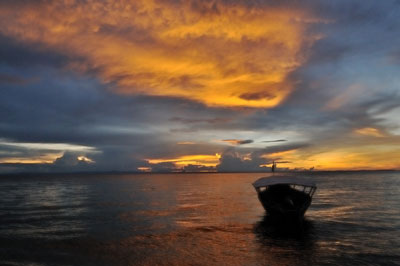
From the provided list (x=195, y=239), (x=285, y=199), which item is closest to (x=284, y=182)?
(x=285, y=199)

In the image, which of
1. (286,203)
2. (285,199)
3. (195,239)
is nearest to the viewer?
(195,239)

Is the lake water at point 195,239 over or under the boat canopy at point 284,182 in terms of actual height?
under

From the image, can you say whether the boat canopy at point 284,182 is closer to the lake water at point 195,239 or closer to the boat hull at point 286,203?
the boat hull at point 286,203

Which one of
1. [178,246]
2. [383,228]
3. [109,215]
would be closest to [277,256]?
[178,246]

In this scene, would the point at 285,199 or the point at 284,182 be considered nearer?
the point at 285,199

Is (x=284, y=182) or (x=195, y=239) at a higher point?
(x=284, y=182)

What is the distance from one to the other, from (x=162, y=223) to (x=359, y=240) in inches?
796

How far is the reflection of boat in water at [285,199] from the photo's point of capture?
118ft

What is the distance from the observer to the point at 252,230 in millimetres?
33031

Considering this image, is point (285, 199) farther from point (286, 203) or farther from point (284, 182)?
point (284, 182)

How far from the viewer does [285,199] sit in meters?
39.2

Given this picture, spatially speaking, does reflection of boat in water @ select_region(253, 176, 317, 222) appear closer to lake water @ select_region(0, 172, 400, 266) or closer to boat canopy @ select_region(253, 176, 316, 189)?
boat canopy @ select_region(253, 176, 316, 189)

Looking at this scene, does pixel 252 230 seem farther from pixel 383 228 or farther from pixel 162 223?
pixel 383 228

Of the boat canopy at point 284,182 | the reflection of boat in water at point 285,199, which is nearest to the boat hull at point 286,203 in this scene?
the reflection of boat in water at point 285,199
